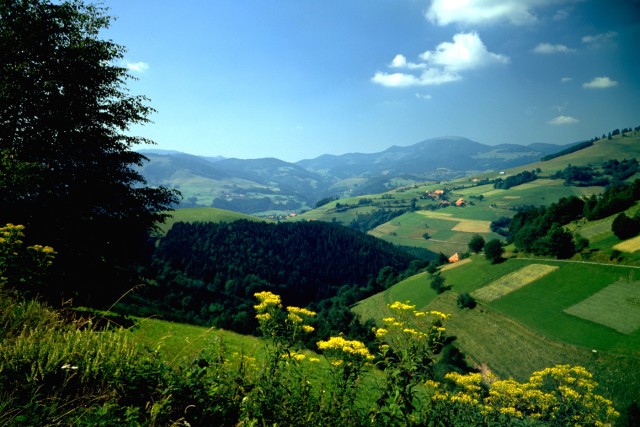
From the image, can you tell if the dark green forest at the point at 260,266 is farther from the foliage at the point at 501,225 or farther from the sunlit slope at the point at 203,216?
the foliage at the point at 501,225

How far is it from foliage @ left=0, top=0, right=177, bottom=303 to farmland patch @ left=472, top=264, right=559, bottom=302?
239 feet

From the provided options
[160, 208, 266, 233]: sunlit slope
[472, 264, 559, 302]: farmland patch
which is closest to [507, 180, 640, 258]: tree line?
[472, 264, 559, 302]: farmland patch

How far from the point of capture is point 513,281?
234 feet

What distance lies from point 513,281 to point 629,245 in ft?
69.1

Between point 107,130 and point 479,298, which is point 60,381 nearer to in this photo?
point 107,130

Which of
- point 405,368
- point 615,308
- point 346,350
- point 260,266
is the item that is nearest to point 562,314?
point 615,308

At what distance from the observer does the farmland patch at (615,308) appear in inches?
1806

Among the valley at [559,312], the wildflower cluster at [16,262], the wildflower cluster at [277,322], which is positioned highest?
the wildflower cluster at [16,262]

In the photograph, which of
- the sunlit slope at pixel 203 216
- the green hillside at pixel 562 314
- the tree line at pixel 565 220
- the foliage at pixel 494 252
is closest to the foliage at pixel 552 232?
the tree line at pixel 565 220

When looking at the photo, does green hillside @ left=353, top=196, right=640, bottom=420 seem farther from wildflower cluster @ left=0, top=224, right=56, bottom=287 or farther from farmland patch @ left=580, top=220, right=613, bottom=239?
wildflower cluster @ left=0, top=224, right=56, bottom=287

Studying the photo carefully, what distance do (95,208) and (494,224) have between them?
681 feet

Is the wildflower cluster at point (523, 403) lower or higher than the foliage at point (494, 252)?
higher

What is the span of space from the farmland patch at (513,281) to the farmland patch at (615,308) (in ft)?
44.6

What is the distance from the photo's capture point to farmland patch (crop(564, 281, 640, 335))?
4588 cm
